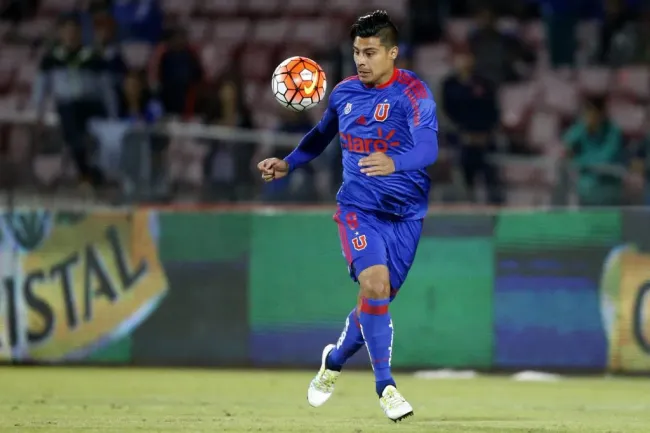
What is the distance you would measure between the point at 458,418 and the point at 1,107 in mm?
10294

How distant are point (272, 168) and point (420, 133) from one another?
1.05 metres

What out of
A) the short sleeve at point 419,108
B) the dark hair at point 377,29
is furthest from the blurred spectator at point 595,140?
the dark hair at point 377,29

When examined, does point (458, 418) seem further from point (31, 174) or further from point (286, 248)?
point (31, 174)

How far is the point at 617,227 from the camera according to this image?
11.6 meters

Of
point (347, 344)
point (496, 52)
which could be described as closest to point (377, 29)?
point (347, 344)

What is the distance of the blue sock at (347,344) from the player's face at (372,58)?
1.52m

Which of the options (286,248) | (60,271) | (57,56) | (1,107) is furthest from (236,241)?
(1,107)

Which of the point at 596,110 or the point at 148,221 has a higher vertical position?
the point at 596,110

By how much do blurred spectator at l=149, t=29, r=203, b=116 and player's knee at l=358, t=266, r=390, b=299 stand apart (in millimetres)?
6978

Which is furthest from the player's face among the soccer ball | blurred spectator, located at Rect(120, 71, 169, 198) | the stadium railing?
blurred spectator, located at Rect(120, 71, 169, 198)

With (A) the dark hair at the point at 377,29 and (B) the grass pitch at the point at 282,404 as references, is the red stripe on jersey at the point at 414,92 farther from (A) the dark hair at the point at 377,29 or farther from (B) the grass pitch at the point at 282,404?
(B) the grass pitch at the point at 282,404

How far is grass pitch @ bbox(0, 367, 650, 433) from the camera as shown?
7.55m

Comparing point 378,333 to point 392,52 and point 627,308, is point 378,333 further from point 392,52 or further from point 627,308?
point 627,308

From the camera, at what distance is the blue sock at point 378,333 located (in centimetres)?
761
